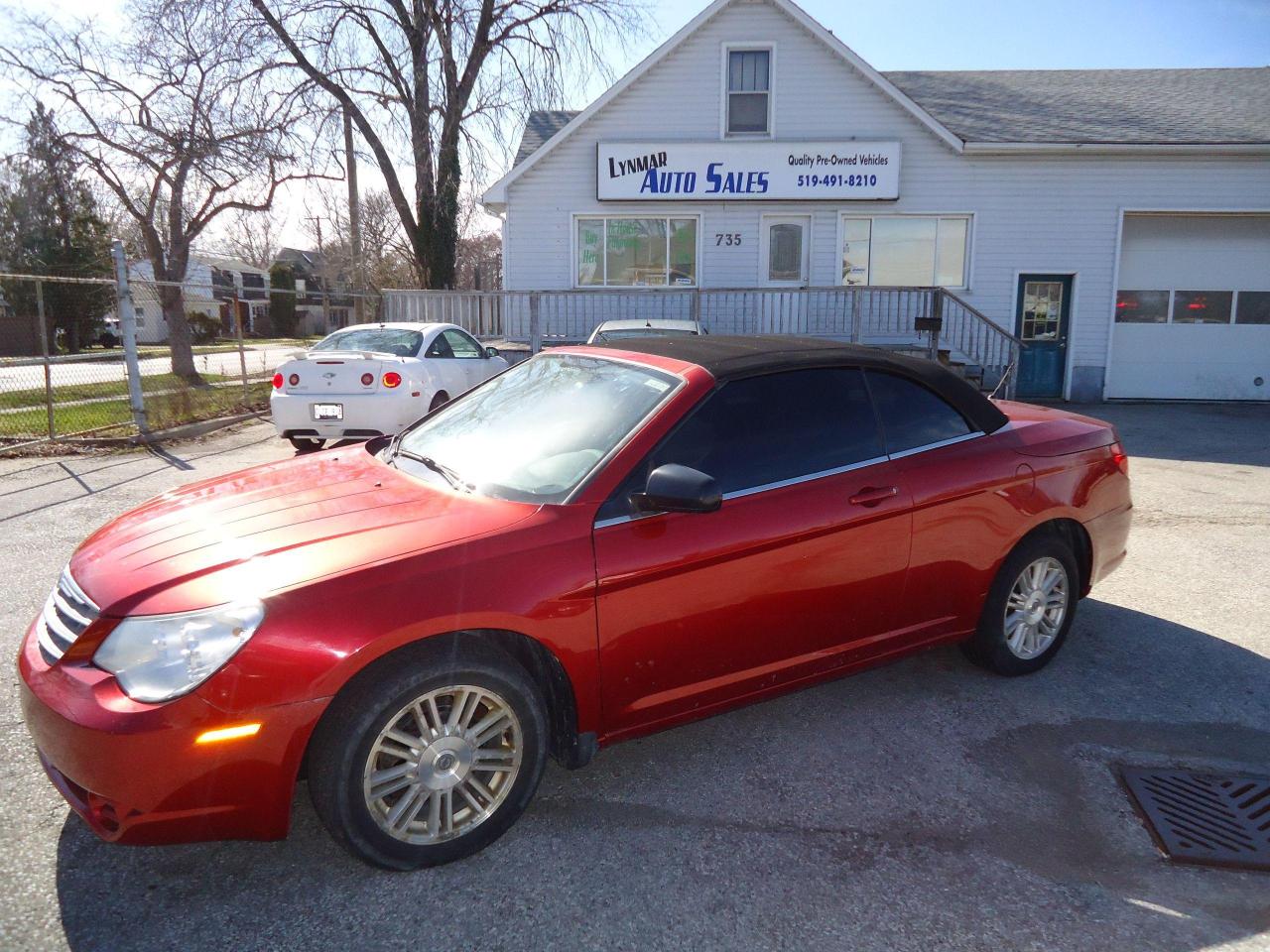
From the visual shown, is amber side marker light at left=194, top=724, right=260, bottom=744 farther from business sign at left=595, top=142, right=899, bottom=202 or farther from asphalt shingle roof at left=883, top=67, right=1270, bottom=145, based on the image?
asphalt shingle roof at left=883, top=67, right=1270, bottom=145

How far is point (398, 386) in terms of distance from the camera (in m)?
9.28

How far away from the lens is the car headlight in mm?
2438

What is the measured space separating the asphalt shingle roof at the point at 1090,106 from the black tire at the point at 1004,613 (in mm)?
12980

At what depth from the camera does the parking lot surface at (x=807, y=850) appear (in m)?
2.52

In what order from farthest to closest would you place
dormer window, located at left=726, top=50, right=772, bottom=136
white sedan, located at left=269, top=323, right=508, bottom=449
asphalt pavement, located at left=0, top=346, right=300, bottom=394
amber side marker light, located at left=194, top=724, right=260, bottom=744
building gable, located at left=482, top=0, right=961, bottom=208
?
asphalt pavement, located at left=0, top=346, right=300, bottom=394 → dormer window, located at left=726, top=50, right=772, bottom=136 → building gable, located at left=482, top=0, right=961, bottom=208 → white sedan, located at left=269, top=323, right=508, bottom=449 → amber side marker light, located at left=194, top=724, right=260, bottom=744

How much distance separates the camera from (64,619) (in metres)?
2.79

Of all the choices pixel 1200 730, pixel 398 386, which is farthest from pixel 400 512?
pixel 398 386

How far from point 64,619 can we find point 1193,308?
58.6 ft

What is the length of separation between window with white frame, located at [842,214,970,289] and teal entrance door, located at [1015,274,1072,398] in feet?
4.15

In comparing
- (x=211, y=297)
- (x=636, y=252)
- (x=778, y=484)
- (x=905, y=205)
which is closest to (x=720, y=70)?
(x=636, y=252)

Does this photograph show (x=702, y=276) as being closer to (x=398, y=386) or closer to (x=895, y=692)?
(x=398, y=386)

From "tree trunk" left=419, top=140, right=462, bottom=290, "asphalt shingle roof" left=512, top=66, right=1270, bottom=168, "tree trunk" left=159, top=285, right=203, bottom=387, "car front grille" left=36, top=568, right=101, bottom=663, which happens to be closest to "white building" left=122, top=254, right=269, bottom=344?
"tree trunk" left=419, top=140, right=462, bottom=290

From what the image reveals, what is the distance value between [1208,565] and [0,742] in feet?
22.6

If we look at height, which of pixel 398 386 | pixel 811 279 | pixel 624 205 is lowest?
pixel 398 386
